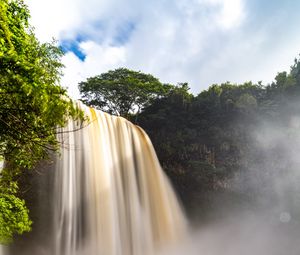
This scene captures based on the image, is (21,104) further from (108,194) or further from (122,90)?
(122,90)

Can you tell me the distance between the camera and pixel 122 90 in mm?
24891

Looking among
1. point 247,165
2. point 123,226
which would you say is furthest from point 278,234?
point 123,226

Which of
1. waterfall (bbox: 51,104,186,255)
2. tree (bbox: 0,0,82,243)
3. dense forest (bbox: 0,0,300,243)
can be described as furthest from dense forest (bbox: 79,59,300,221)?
tree (bbox: 0,0,82,243)

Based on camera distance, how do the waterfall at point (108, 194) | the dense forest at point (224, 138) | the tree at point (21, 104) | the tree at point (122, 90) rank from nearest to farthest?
the tree at point (21, 104) → the waterfall at point (108, 194) → the dense forest at point (224, 138) → the tree at point (122, 90)

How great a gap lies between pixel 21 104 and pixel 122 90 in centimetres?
2066

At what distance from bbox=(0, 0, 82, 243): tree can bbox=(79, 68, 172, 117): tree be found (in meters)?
18.4

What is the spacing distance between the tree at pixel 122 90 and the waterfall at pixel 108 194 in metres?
9.90

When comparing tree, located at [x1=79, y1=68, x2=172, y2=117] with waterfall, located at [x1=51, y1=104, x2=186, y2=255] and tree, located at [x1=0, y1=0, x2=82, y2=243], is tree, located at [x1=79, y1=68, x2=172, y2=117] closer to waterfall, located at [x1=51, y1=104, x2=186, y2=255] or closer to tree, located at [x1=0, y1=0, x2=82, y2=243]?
waterfall, located at [x1=51, y1=104, x2=186, y2=255]

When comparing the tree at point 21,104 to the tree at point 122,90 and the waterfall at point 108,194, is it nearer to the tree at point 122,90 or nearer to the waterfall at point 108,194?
the waterfall at point 108,194

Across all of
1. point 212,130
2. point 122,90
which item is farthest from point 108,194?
point 122,90

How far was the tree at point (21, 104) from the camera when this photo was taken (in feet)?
13.5

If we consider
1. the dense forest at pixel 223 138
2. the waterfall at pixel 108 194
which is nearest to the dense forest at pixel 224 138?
the dense forest at pixel 223 138

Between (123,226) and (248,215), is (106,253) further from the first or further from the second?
(248,215)

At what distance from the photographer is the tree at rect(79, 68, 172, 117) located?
2430 cm
